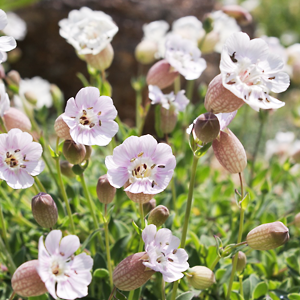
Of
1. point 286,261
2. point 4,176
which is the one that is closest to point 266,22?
point 286,261

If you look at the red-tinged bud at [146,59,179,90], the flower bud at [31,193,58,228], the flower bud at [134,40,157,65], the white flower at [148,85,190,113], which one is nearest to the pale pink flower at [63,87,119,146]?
the flower bud at [31,193,58,228]

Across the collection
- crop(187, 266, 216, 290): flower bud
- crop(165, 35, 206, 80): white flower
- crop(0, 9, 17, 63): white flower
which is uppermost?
crop(0, 9, 17, 63): white flower

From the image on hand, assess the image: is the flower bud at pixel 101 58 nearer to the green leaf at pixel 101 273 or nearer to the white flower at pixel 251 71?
the white flower at pixel 251 71

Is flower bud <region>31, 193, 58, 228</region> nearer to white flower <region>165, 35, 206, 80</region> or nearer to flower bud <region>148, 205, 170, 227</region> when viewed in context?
flower bud <region>148, 205, 170, 227</region>

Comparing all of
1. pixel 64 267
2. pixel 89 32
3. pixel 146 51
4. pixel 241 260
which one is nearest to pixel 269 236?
pixel 241 260

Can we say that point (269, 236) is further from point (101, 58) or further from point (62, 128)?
point (101, 58)

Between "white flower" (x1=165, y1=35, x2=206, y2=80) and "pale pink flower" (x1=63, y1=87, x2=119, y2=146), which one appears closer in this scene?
"pale pink flower" (x1=63, y1=87, x2=119, y2=146)
